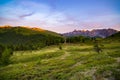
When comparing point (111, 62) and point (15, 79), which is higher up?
point (111, 62)

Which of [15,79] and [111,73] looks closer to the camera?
[111,73]

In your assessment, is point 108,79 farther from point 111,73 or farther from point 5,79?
point 5,79

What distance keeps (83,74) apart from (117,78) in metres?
9.95

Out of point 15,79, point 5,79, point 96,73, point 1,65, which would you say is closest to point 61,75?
point 96,73

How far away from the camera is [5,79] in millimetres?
69125

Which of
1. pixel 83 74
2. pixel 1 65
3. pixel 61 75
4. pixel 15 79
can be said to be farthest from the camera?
pixel 1 65

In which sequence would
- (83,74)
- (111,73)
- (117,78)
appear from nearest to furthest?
(117,78)
(111,73)
(83,74)

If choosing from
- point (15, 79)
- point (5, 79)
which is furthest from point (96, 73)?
point (5, 79)

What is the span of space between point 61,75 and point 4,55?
68.1 m

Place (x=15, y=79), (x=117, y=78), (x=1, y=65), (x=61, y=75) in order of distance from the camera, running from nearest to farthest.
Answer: (x=117, y=78)
(x=61, y=75)
(x=15, y=79)
(x=1, y=65)

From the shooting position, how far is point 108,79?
147ft

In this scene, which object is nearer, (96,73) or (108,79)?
(108,79)

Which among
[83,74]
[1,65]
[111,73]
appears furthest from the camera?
[1,65]

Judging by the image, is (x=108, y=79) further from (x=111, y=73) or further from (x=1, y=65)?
(x=1, y=65)
